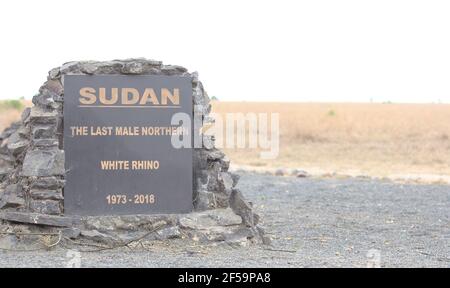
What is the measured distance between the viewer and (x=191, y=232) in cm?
1048

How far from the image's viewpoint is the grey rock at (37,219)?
10.1 metres

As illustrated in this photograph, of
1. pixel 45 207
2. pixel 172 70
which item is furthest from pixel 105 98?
pixel 45 207

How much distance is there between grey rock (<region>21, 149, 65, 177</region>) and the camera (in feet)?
33.7

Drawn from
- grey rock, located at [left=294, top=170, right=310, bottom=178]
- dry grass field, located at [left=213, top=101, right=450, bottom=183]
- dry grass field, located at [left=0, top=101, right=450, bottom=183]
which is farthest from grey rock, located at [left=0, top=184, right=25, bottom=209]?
dry grass field, located at [left=213, top=101, right=450, bottom=183]

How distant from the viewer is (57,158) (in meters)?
10.4

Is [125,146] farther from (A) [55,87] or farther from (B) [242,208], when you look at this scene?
(B) [242,208]

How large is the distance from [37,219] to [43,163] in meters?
0.70

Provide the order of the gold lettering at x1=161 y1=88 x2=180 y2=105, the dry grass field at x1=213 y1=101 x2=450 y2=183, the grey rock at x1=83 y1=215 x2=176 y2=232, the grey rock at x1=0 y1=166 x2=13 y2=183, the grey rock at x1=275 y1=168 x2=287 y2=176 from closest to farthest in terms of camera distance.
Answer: the grey rock at x1=83 y1=215 x2=176 y2=232 → the gold lettering at x1=161 y1=88 x2=180 y2=105 → the grey rock at x1=0 y1=166 x2=13 y2=183 → the grey rock at x1=275 y1=168 x2=287 y2=176 → the dry grass field at x1=213 y1=101 x2=450 y2=183

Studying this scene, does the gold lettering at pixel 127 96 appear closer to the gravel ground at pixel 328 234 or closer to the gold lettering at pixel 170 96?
the gold lettering at pixel 170 96

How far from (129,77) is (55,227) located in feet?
6.93

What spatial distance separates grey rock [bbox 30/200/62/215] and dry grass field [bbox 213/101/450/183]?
45.7 feet

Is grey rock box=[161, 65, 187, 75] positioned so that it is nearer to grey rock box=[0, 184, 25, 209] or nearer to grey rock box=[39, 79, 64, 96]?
grey rock box=[39, 79, 64, 96]

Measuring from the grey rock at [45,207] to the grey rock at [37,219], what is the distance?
0.10m
